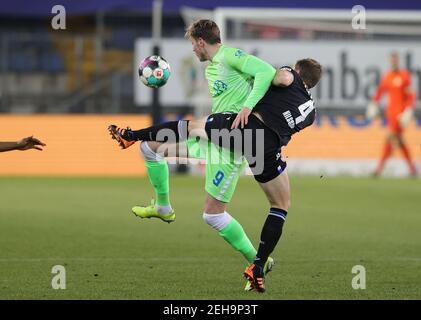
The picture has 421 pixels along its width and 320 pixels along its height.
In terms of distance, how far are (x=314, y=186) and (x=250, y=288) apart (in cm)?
1261

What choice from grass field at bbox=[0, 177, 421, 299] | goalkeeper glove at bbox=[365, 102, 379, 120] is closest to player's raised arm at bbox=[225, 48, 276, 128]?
grass field at bbox=[0, 177, 421, 299]

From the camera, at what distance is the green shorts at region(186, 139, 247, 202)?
8531mm

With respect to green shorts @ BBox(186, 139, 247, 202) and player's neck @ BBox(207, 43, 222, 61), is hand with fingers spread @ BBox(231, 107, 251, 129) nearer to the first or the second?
green shorts @ BBox(186, 139, 247, 202)

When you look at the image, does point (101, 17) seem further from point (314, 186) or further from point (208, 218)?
point (208, 218)

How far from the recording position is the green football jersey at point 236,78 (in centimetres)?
837

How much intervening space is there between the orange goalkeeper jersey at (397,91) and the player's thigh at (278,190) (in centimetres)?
1497

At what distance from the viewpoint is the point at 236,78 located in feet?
28.4

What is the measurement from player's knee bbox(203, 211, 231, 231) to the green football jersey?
89 cm

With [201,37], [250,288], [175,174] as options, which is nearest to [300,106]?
[201,37]
